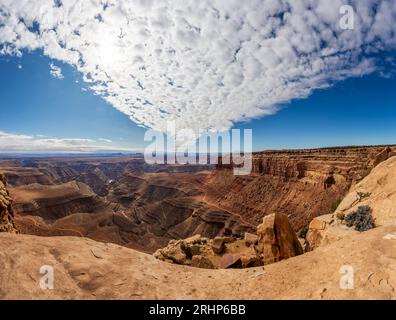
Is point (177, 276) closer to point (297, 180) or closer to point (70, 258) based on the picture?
point (70, 258)

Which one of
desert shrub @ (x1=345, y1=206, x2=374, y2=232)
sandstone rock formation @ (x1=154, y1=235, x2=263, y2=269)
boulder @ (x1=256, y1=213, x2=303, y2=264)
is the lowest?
sandstone rock formation @ (x1=154, y1=235, x2=263, y2=269)

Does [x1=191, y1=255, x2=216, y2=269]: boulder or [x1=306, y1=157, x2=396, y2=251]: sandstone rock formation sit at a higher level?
[x1=306, y1=157, x2=396, y2=251]: sandstone rock formation

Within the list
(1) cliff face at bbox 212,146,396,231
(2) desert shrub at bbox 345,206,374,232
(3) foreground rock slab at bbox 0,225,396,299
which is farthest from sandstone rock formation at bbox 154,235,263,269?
(1) cliff face at bbox 212,146,396,231

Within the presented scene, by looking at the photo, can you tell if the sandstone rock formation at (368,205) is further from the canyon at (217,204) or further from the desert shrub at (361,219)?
the canyon at (217,204)

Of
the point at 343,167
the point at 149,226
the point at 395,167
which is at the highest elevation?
the point at 343,167

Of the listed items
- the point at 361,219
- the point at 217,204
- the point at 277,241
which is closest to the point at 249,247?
the point at 277,241

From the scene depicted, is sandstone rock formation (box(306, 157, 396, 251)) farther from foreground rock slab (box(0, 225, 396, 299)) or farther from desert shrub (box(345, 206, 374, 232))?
foreground rock slab (box(0, 225, 396, 299))
